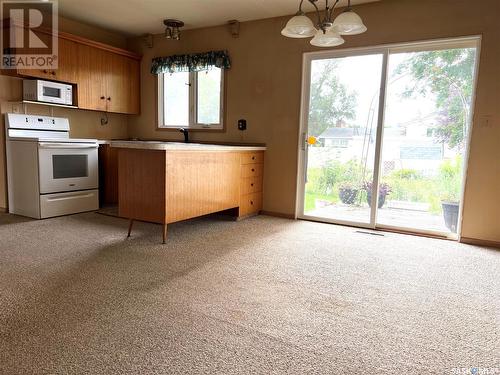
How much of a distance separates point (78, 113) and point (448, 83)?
4595mm

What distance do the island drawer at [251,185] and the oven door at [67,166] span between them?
6.37ft

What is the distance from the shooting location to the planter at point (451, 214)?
3.52m

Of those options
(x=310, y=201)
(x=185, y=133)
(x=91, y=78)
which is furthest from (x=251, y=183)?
(x=91, y=78)

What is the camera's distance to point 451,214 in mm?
3553

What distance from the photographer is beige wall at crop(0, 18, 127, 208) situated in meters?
4.04

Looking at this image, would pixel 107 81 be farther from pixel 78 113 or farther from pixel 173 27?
pixel 173 27

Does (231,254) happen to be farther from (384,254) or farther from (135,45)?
(135,45)

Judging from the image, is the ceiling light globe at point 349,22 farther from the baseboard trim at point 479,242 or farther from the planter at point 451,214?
the baseboard trim at point 479,242

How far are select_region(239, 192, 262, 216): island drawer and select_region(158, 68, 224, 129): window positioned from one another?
1.10 meters

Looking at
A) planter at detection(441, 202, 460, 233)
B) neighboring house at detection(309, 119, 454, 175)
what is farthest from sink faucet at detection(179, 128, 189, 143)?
planter at detection(441, 202, 460, 233)

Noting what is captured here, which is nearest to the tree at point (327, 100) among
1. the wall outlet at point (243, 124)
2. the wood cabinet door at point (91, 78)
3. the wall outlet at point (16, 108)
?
the wall outlet at point (243, 124)

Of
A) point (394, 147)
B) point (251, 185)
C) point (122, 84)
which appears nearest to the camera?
point (394, 147)

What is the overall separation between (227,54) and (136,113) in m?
1.78

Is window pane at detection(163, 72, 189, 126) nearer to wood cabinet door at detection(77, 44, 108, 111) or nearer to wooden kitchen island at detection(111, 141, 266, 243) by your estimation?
wood cabinet door at detection(77, 44, 108, 111)
